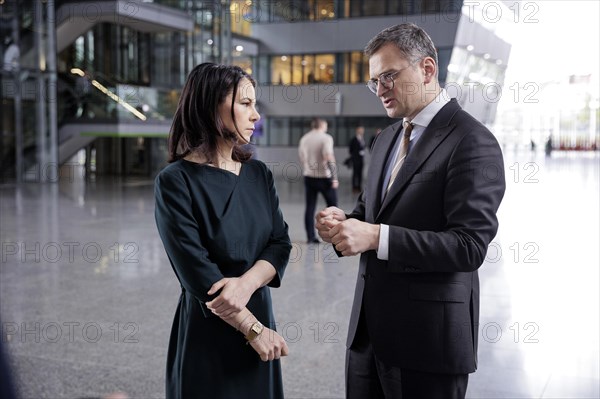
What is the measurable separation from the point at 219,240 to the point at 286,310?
12.4 feet

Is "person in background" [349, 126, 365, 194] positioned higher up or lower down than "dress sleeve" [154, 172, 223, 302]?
lower down

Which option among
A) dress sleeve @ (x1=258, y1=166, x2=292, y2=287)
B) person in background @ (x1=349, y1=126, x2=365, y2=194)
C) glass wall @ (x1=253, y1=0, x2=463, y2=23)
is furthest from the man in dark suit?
glass wall @ (x1=253, y1=0, x2=463, y2=23)

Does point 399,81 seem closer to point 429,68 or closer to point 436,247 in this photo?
point 429,68

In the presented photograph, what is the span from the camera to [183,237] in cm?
233

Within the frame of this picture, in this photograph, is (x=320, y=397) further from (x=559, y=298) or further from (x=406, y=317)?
(x=559, y=298)

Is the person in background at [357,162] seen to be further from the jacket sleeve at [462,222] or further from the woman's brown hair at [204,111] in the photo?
the jacket sleeve at [462,222]

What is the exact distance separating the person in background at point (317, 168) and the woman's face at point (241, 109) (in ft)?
24.5

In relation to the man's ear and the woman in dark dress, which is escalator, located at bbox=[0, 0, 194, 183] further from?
the man's ear

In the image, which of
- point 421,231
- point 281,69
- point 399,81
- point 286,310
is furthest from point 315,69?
point 421,231

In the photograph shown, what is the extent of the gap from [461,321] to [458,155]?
0.57 meters

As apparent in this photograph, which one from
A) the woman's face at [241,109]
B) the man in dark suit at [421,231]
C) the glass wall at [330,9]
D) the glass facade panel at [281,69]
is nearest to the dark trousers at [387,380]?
the man in dark suit at [421,231]

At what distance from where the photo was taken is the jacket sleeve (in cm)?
208

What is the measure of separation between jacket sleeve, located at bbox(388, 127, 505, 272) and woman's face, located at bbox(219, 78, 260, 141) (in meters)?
0.72

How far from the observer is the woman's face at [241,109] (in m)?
2.45
